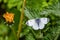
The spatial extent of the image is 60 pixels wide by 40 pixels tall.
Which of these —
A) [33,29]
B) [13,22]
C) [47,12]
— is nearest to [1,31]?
[13,22]

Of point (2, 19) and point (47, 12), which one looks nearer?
point (47, 12)

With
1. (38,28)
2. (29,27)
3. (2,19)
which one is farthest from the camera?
(2,19)

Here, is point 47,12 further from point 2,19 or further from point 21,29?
point 2,19

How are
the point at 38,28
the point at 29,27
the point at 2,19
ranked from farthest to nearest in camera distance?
the point at 2,19 → the point at 29,27 → the point at 38,28

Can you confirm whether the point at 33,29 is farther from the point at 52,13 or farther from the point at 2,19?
the point at 2,19

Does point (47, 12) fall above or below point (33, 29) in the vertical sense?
above

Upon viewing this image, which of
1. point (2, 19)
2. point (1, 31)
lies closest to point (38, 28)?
point (1, 31)
